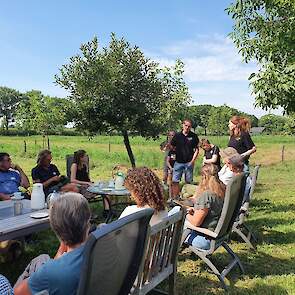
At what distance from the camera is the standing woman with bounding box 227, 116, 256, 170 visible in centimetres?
617

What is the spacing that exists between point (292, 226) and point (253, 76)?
7.90ft

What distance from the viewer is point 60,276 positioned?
179cm

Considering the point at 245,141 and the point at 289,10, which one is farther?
the point at 245,141

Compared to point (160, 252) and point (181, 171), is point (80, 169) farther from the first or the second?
point (160, 252)

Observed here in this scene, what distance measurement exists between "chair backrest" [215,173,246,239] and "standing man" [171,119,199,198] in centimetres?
363

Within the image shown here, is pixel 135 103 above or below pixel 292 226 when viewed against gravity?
Answer: above

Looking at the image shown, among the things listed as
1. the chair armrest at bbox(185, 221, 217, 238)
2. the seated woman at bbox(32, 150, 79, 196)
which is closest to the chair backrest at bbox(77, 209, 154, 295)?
the chair armrest at bbox(185, 221, 217, 238)

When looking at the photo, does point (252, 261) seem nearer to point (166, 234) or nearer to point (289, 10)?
point (166, 234)

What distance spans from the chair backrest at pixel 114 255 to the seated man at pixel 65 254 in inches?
4.0

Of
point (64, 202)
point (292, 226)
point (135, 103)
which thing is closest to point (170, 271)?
point (64, 202)

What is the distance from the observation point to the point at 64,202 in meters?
1.97

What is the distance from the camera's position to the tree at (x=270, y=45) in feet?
17.7

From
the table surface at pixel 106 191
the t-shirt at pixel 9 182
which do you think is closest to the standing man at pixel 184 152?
the table surface at pixel 106 191

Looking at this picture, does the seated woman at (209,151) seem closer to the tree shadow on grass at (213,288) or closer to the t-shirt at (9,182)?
the t-shirt at (9,182)
